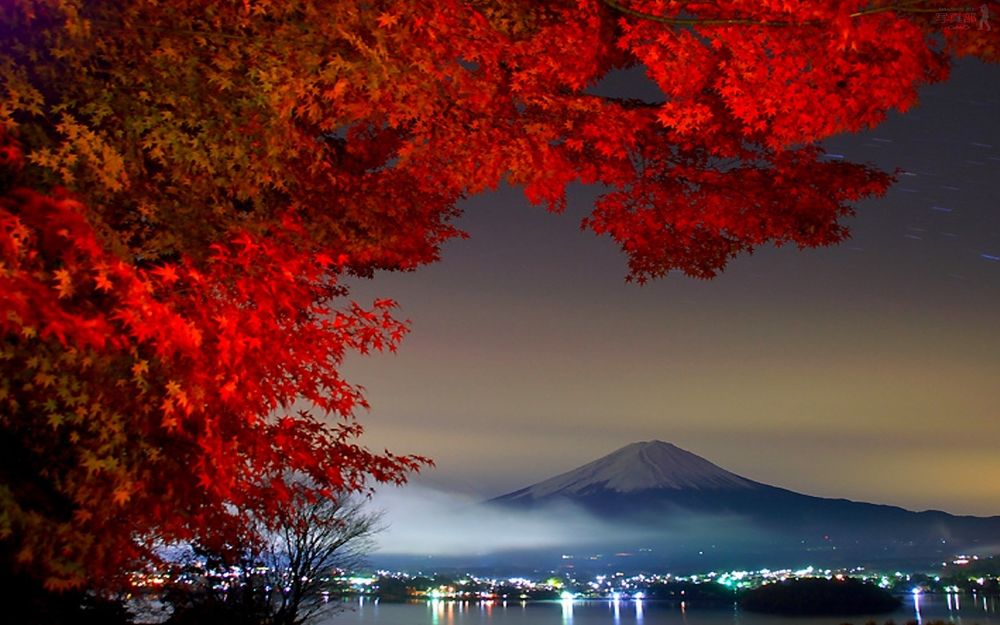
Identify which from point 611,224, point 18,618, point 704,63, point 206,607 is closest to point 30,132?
point 18,618

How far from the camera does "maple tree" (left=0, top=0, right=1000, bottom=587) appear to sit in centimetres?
391

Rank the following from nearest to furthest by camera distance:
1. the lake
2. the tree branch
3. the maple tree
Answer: the maple tree → the tree branch → the lake

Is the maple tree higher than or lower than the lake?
higher

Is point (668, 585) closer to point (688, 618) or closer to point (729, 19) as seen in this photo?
point (688, 618)

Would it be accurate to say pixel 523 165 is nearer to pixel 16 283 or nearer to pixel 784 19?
pixel 784 19

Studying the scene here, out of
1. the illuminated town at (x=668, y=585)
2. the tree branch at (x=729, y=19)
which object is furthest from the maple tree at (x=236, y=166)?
the illuminated town at (x=668, y=585)

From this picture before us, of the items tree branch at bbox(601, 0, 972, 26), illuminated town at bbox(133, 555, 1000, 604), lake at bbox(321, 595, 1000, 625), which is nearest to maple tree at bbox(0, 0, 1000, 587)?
tree branch at bbox(601, 0, 972, 26)

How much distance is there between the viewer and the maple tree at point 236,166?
3914 millimetres

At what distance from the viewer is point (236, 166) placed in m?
4.81

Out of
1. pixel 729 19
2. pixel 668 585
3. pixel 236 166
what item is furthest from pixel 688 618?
pixel 236 166

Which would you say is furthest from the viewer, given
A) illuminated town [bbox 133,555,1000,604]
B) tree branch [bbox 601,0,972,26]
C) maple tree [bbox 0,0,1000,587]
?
illuminated town [bbox 133,555,1000,604]

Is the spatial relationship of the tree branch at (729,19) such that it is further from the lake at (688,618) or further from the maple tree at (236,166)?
the lake at (688,618)

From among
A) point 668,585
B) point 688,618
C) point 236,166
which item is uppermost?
point 236,166

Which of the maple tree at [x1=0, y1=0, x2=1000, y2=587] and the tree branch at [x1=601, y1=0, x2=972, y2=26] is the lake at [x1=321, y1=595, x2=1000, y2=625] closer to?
the maple tree at [x1=0, y1=0, x2=1000, y2=587]
